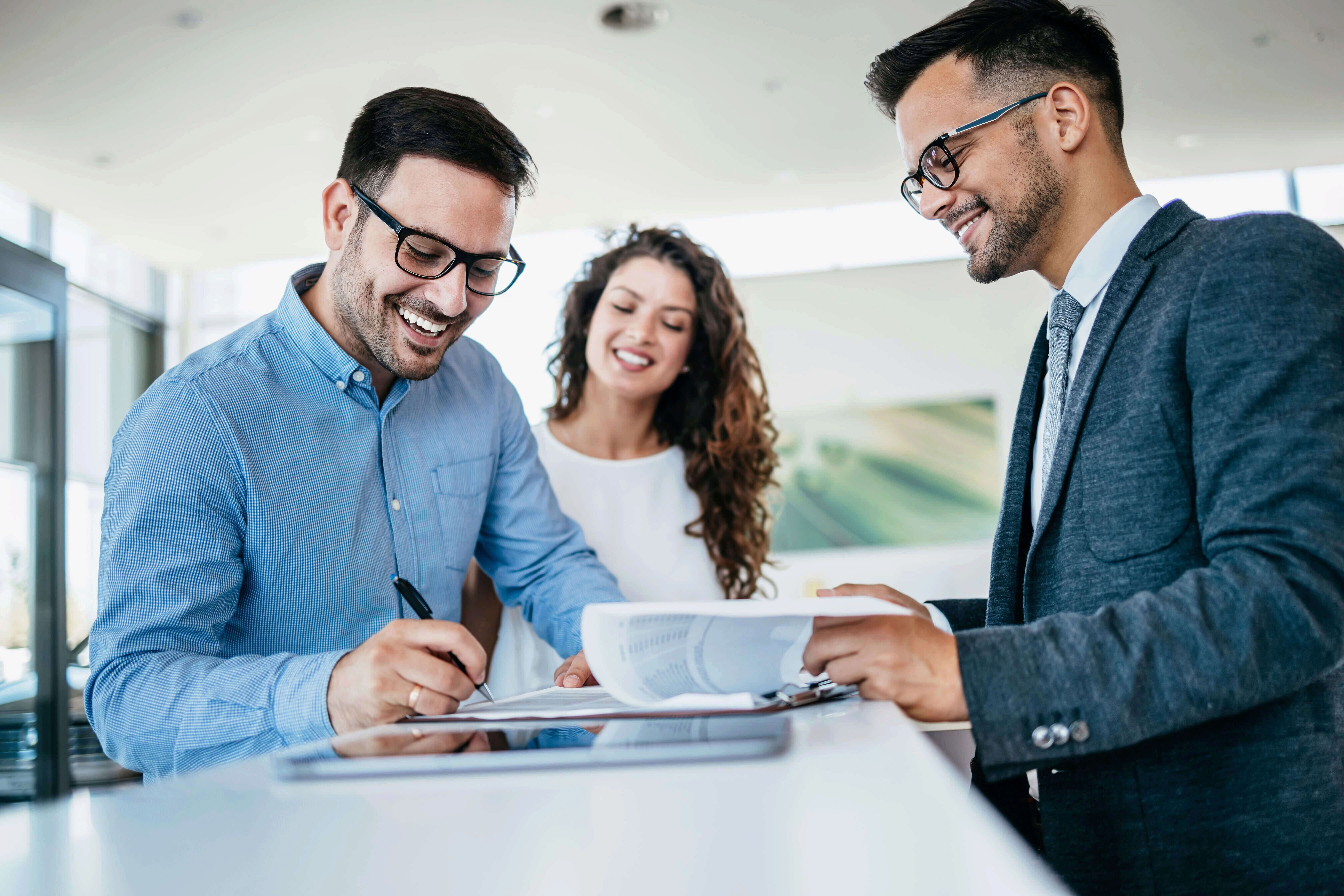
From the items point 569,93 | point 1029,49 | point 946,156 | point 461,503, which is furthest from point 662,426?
point 569,93

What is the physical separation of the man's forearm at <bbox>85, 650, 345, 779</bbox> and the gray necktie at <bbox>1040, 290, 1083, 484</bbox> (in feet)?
2.87

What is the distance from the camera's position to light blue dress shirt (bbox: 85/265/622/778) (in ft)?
3.53

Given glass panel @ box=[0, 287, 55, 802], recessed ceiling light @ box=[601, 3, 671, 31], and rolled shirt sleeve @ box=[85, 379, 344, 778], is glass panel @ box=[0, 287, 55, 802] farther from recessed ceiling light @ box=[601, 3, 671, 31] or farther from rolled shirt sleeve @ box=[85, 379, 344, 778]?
rolled shirt sleeve @ box=[85, 379, 344, 778]

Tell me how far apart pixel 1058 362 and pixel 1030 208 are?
24 centimetres

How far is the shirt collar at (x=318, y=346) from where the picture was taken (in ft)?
4.71

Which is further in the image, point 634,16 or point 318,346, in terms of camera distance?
point 634,16

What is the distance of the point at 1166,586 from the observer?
0.91 meters

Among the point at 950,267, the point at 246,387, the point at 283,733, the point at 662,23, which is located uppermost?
the point at 662,23

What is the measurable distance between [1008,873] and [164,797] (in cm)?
47

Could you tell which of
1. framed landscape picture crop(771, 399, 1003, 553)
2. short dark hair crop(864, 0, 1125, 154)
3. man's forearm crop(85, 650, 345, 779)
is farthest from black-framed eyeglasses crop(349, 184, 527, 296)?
framed landscape picture crop(771, 399, 1003, 553)

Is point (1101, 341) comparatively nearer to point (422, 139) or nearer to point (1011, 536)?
point (1011, 536)

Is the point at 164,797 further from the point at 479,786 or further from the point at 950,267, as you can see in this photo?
the point at 950,267

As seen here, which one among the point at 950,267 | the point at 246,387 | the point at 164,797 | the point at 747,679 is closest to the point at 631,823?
the point at 164,797

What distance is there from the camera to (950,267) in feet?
22.4
